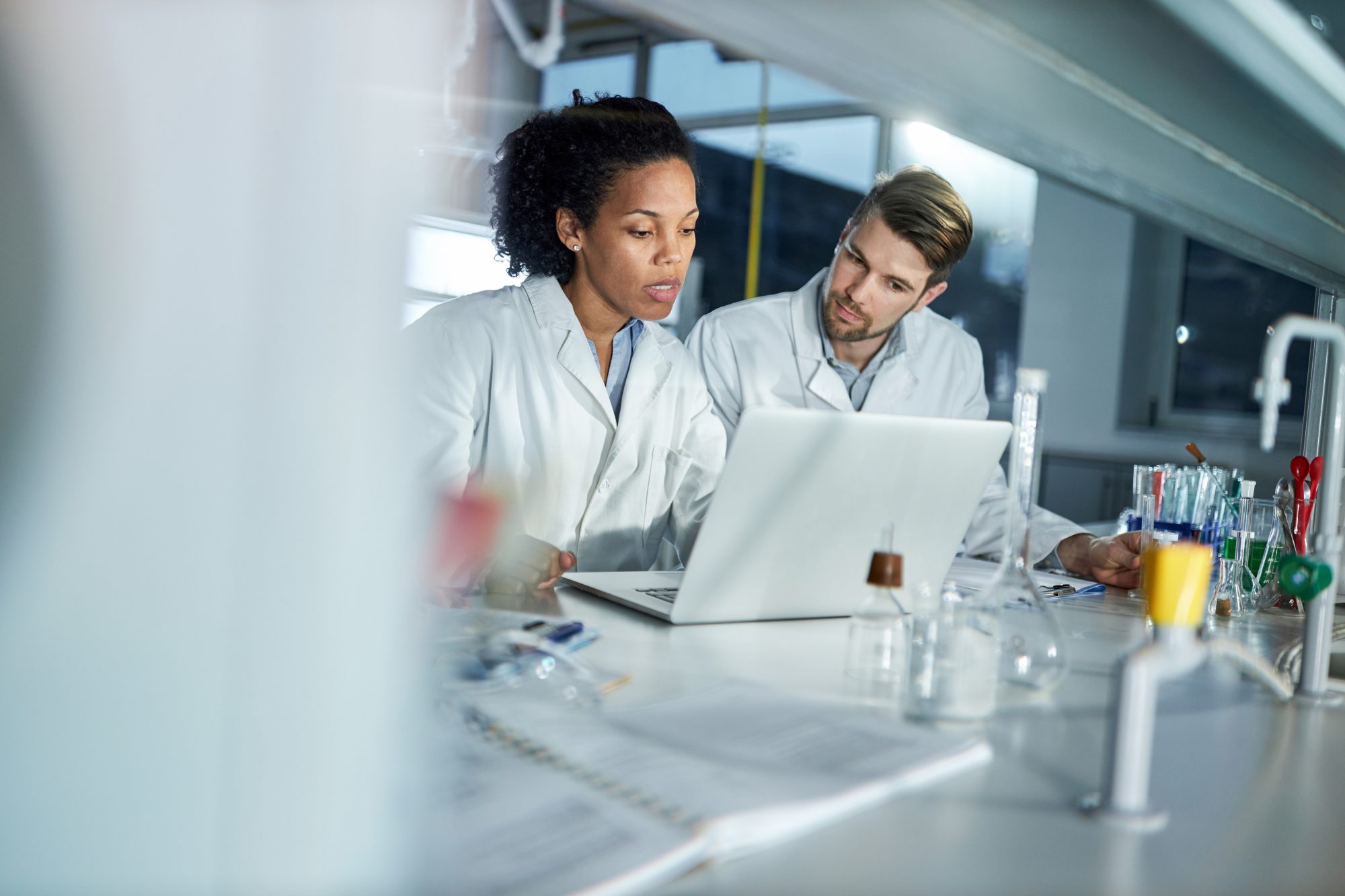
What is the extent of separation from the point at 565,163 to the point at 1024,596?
135 centimetres

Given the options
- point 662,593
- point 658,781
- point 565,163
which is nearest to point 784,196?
point 565,163

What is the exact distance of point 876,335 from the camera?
2299 mm

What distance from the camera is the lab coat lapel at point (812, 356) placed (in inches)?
88.6

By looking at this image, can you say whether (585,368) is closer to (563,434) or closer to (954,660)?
(563,434)

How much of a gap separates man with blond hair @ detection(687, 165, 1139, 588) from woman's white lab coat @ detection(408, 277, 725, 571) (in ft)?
0.97

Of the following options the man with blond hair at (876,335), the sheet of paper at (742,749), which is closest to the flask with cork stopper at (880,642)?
the sheet of paper at (742,749)

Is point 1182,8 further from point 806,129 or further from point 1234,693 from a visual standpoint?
point 806,129

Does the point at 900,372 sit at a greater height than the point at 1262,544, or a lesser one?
greater

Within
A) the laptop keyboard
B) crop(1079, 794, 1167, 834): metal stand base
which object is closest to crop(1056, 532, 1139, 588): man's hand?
the laptop keyboard

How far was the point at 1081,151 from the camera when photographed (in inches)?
33.8

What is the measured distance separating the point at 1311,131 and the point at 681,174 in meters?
1.07

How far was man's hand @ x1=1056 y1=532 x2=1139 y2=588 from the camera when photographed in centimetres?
166

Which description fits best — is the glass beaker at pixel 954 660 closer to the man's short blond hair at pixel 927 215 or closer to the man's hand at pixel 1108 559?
the man's hand at pixel 1108 559

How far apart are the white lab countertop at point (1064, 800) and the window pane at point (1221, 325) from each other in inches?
150
